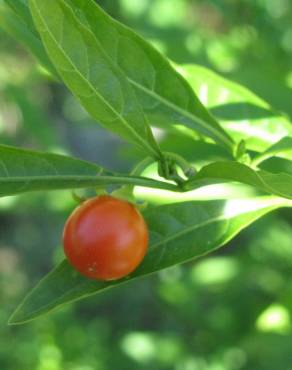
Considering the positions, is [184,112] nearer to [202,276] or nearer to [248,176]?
[248,176]

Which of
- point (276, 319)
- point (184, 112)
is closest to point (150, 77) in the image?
point (184, 112)

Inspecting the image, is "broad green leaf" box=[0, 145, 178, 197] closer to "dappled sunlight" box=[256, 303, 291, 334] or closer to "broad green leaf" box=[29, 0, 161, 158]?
"broad green leaf" box=[29, 0, 161, 158]

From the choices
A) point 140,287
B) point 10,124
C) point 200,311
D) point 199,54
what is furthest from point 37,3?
point 10,124

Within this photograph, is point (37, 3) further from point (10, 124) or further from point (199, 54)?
point (10, 124)

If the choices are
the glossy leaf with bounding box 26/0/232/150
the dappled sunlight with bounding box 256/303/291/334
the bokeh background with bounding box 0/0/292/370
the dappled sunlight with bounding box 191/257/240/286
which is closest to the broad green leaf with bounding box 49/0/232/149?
the glossy leaf with bounding box 26/0/232/150

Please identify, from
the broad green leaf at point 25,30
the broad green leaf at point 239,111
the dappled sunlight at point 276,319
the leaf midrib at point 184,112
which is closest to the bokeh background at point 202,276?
the dappled sunlight at point 276,319

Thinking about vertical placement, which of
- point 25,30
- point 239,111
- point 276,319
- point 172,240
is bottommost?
point 276,319
